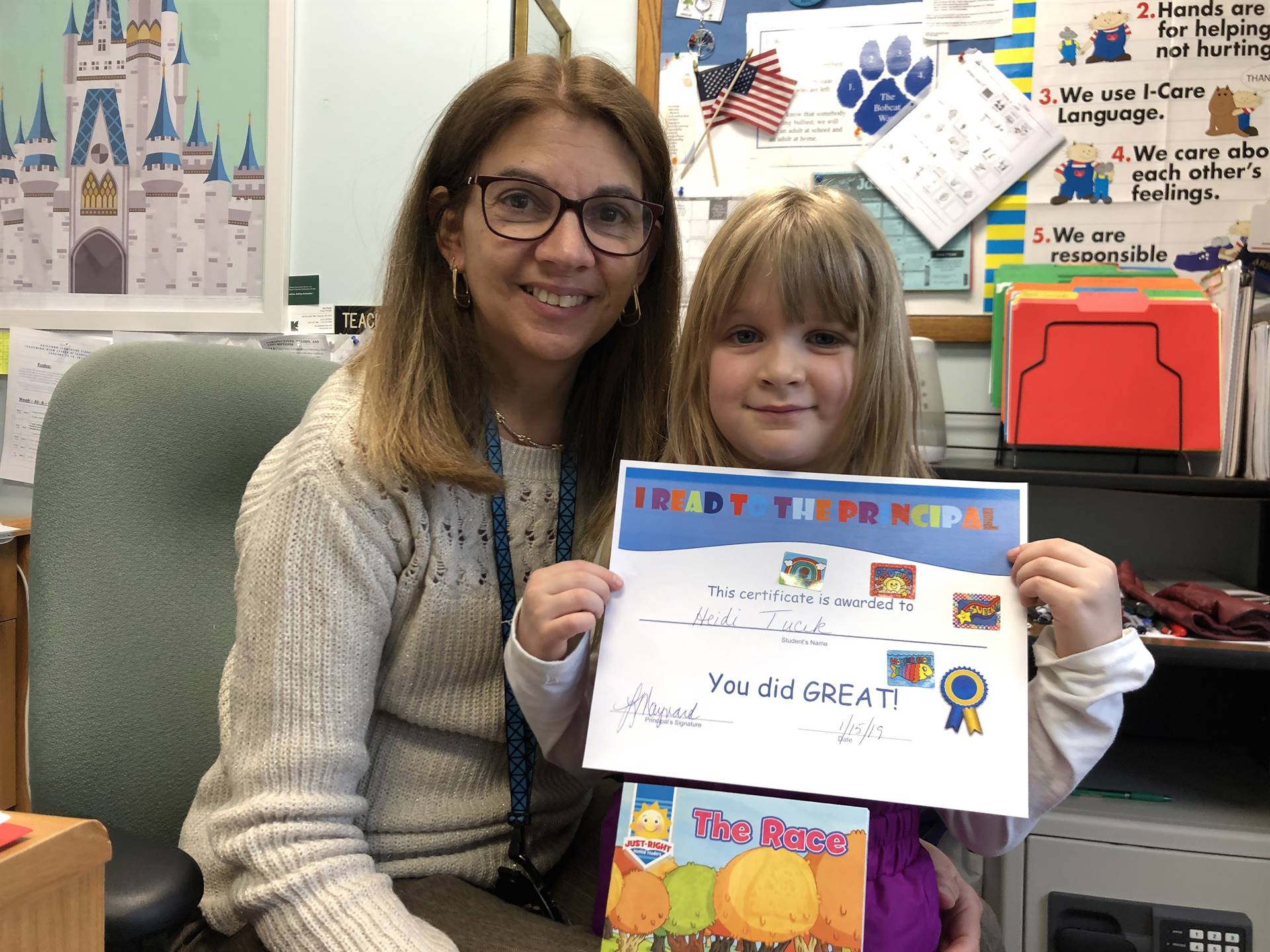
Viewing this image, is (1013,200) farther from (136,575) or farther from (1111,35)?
(136,575)

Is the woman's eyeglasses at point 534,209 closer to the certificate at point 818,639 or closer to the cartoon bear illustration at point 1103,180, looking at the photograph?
the certificate at point 818,639

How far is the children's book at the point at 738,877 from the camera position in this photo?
65 cm

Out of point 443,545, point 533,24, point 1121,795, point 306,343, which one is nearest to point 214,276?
point 306,343

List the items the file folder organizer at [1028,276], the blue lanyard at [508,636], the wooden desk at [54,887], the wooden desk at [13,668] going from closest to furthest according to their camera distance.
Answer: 1. the wooden desk at [54,887]
2. the blue lanyard at [508,636]
3. the file folder organizer at [1028,276]
4. the wooden desk at [13,668]

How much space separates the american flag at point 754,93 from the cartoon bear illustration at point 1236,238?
879mm

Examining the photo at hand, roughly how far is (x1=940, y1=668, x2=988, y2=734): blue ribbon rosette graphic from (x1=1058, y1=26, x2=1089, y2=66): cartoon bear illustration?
1.50 meters

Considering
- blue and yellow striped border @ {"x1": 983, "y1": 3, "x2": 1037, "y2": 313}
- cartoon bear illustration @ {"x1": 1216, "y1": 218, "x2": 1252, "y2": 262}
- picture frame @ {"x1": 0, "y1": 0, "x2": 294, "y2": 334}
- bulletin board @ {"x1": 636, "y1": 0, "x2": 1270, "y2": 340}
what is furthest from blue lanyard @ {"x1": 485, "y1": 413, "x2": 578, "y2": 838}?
cartoon bear illustration @ {"x1": 1216, "y1": 218, "x2": 1252, "y2": 262}

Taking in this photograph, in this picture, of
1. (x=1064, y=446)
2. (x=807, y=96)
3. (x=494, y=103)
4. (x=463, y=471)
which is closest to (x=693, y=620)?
(x=463, y=471)

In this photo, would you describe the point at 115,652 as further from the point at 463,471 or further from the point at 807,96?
the point at 807,96

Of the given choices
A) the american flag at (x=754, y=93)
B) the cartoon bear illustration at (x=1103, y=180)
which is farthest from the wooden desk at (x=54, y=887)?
the cartoon bear illustration at (x=1103, y=180)

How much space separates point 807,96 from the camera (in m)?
1.83

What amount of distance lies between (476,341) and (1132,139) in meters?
1.44

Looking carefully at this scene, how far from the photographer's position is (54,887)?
46cm

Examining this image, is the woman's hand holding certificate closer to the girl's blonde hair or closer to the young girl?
the young girl
